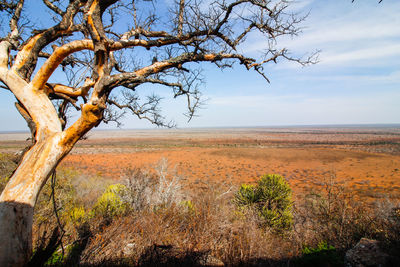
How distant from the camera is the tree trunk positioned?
1672mm

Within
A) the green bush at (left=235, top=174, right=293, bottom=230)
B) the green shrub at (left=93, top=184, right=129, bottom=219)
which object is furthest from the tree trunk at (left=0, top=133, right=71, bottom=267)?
the green bush at (left=235, top=174, right=293, bottom=230)

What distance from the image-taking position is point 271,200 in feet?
26.0

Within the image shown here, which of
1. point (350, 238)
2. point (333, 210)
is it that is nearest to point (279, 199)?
point (333, 210)

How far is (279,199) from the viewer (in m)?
7.96

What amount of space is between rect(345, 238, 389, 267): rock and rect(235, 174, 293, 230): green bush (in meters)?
3.04

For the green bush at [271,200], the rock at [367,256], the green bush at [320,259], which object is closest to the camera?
the rock at [367,256]

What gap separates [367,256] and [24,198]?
19.5 ft

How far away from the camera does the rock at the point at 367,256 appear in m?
3.92

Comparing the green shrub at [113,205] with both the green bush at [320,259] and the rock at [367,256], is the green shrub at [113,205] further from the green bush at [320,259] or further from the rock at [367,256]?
the rock at [367,256]

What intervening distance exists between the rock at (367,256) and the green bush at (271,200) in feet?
9.96

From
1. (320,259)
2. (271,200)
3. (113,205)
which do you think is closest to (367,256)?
(320,259)

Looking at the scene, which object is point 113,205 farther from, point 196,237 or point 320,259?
point 320,259

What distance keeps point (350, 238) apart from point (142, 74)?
740cm

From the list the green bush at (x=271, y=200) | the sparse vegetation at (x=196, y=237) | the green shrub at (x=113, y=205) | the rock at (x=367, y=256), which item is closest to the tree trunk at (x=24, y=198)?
the sparse vegetation at (x=196, y=237)
